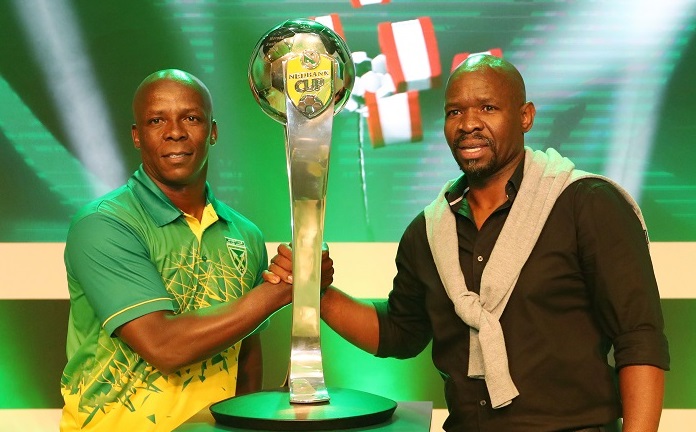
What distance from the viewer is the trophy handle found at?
6.29 ft

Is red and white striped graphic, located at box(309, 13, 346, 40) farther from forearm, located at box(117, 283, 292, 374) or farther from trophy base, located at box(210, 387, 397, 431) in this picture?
trophy base, located at box(210, 387, 397, 431)

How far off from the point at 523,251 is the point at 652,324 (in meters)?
0.32

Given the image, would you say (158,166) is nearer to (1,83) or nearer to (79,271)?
(79,271)

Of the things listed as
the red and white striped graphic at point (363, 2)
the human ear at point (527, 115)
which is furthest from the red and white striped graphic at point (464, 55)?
the human ear at point (527, 115)

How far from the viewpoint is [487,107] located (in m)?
2.29

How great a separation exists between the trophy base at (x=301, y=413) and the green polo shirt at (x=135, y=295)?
16.8 inches

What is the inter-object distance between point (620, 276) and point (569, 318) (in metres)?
0.16

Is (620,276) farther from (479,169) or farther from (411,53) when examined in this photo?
(411,53)

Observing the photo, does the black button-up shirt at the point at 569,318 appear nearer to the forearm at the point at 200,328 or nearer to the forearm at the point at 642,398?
the forearm at the point at 642,398

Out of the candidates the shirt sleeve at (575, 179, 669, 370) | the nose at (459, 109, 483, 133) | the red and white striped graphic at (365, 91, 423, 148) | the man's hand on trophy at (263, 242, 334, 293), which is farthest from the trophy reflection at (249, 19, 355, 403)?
the red and white striped graphic at (365, 91, 423, 148)

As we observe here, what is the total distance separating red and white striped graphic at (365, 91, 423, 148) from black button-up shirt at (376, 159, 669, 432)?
75cm

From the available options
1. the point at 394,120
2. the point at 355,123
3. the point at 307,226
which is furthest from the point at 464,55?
the point at 307,226

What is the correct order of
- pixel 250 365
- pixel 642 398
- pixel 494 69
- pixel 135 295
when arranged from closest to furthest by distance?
pixel 642 398 < pixel 135 295 < pixel 494 69 < pixel 250 365

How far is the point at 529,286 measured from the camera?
2205 millimetres
